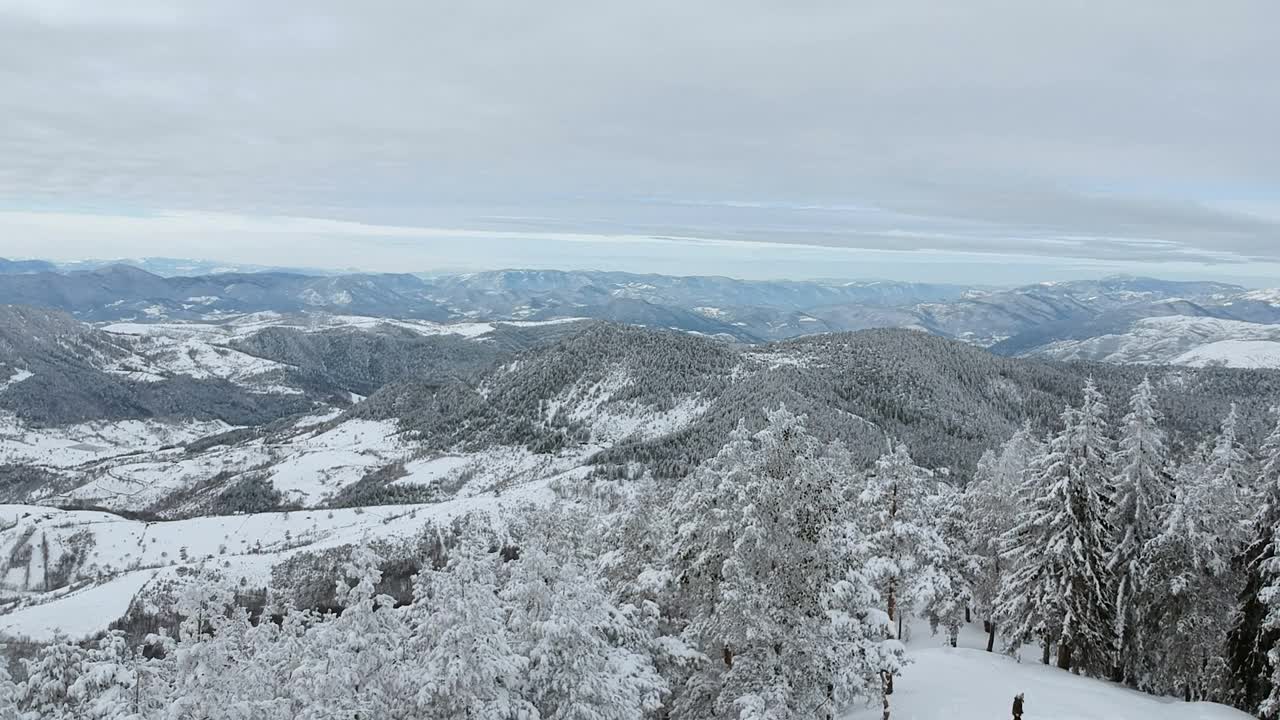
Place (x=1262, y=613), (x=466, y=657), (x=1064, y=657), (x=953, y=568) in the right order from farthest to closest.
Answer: (x=953, y=568), (x=1064, y=657), (x=1262, y=613), (x=466, y=657)

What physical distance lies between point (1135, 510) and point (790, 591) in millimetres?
25686

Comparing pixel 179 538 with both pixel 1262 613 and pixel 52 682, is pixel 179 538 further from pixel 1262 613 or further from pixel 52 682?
pixel 1262 613

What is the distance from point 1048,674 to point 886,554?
29.2 feet

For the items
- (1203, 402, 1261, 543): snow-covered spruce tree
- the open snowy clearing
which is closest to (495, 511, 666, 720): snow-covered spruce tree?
(1203, 402, 1261, 543): snow-covered spruce tree

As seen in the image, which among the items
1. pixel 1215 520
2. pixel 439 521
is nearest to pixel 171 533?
pixel 439 521

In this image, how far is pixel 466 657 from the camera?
1745 cm

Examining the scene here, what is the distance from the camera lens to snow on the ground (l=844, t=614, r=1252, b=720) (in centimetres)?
2942

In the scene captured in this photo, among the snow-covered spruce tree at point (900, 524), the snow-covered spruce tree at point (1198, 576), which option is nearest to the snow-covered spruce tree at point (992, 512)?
the snow-covered spruce tree at point (900, 524)

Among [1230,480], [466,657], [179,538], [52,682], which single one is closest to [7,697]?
[52,682]

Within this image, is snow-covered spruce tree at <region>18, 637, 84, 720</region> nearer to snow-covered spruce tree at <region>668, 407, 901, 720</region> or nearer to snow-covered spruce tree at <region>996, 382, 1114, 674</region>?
snow-covered spruce tree at <region>668, 407, 901, 720</region>

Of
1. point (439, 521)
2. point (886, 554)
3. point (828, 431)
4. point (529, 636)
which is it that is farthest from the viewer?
point (828, 431)

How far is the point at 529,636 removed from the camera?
19.2 m

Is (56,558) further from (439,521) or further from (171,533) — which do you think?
(439,521)

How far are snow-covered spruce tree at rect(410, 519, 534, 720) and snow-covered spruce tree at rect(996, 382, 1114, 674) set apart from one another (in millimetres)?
27768
